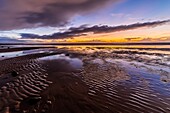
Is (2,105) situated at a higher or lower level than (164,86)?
higher

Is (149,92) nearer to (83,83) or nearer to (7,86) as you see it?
(83,83)

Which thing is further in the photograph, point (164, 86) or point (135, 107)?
point (164, 86)

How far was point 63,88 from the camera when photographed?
8258 mm

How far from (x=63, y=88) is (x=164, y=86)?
5.78 m

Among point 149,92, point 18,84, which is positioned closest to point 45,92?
point 18,84

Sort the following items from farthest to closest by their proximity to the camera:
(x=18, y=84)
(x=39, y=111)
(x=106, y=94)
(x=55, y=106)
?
(x=18, y=84) < (x=106, y=94) < (x=55, y=106) < (x=39, y=111)

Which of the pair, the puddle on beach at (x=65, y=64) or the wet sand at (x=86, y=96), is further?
the puddle on beach at (x=65, y=64)

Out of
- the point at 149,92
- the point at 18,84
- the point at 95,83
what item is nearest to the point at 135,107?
the point at 149,92

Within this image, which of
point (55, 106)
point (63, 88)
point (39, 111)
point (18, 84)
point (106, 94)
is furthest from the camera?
point (18, 84)

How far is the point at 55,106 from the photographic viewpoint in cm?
600

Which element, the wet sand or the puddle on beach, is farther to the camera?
the puddle on beach

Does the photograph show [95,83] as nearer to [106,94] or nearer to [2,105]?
[106,94]

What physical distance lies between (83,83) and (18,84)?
3.89 m

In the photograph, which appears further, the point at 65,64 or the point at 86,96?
the point at 65,64
